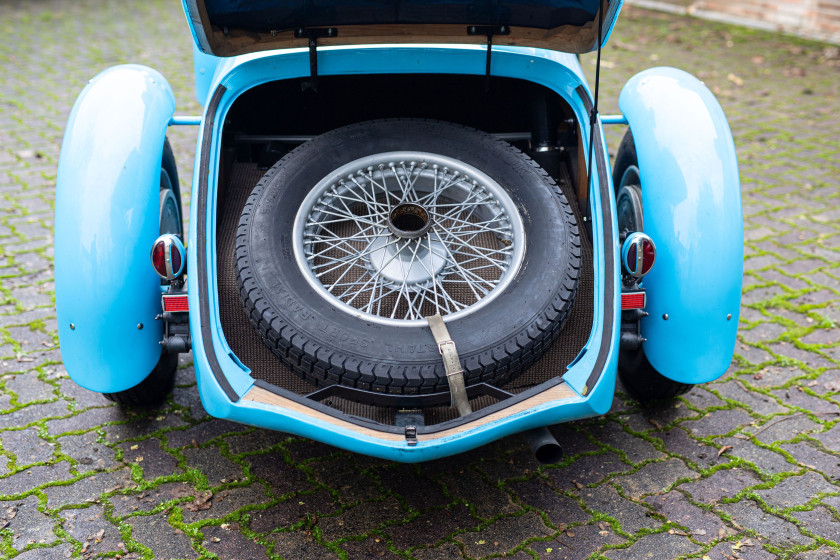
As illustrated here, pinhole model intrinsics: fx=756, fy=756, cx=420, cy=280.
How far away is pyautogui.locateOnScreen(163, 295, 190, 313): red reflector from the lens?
8.25ft

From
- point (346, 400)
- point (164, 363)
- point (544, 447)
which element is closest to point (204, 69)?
point (164, 363)

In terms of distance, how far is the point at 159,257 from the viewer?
98.2 inches

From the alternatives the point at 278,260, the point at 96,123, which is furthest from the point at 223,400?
the point at 96,123

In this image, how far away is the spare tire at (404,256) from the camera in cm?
231

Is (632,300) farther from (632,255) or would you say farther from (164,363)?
(164,363)

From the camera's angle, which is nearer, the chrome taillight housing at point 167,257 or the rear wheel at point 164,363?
the chrome taillight housing at point 167,257

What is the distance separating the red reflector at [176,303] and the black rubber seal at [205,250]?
0.11 meters

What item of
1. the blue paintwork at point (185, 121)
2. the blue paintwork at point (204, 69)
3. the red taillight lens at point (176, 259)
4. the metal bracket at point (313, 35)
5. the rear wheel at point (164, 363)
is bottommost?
the rear wheel at point (164, 363)

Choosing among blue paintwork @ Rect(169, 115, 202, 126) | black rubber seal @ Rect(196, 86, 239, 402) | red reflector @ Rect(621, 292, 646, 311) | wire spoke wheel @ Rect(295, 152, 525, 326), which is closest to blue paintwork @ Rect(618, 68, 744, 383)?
red reflector @ Rect(621, 292, 646, 311)

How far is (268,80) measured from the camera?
289 cm

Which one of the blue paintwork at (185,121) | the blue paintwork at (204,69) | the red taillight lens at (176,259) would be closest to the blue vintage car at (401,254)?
the red taillight lens at (176,259)

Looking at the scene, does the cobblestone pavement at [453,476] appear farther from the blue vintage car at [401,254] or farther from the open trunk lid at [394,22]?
the open trunk lid at [394,22]

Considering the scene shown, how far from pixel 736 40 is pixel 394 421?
8.02 metres

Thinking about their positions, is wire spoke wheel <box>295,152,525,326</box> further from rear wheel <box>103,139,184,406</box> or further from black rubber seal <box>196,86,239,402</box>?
rear wheel <box>103,139,184,406</box>
